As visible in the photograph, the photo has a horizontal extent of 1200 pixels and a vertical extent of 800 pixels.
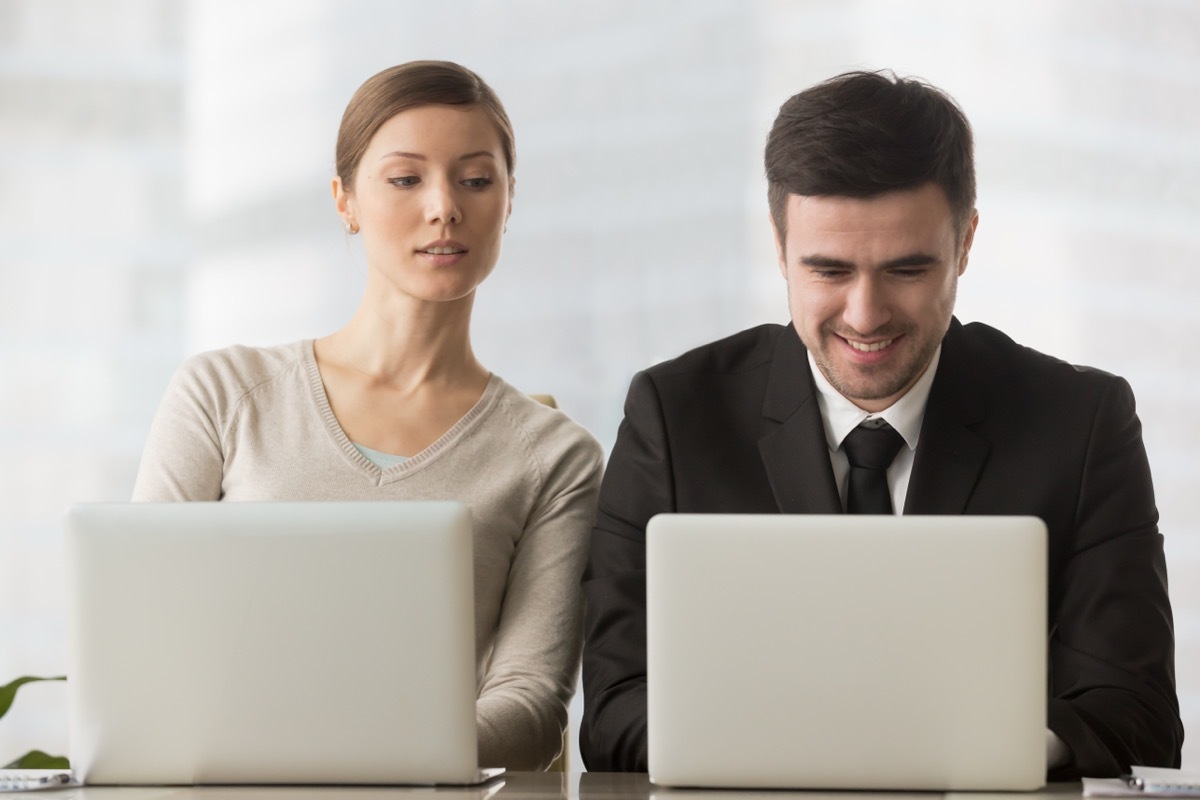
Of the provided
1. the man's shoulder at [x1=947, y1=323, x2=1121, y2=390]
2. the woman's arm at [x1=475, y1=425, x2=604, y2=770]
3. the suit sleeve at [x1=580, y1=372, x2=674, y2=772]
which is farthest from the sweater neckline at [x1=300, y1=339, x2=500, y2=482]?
the man's shoulder at [x1=947, y1=323, x2=1121, y2=390]

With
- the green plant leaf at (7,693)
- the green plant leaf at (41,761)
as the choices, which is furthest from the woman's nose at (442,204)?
the green plant leaf at (41,761)

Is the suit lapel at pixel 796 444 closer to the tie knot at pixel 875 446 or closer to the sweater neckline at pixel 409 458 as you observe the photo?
the tie knot at pixel 875 446

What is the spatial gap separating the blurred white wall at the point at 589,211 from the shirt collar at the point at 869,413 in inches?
64.1

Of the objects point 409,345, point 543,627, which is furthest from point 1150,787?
point 409,345

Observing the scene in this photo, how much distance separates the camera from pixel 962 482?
5.48 feet

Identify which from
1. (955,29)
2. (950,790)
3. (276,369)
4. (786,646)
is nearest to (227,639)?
(786,646)

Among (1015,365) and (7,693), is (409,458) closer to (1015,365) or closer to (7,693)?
(7,693)

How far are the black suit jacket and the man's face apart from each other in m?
0.08

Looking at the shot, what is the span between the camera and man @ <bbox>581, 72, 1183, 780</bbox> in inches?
62.5

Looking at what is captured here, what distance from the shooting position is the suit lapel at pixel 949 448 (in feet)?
5.45

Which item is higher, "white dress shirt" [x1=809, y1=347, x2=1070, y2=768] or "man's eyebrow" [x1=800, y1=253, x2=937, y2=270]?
"man's eyebrow" [x1=800, y1=253, x2=937, y2=270]

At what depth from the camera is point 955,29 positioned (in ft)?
11.2

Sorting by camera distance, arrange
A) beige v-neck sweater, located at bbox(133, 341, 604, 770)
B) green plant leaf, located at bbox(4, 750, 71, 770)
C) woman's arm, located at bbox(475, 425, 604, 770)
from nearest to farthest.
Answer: woman's arm, located at bbox(475, 425, 604, 770) → beige v-neck sweater, located at bbox(133, 341, 604, 770) → green plant leaf, located at bbox(4, 750, 71, 770)

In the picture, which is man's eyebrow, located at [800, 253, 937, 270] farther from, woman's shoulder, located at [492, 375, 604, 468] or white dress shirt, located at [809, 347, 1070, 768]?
woman's shoulder, located at [492, 375, 604, 468]
